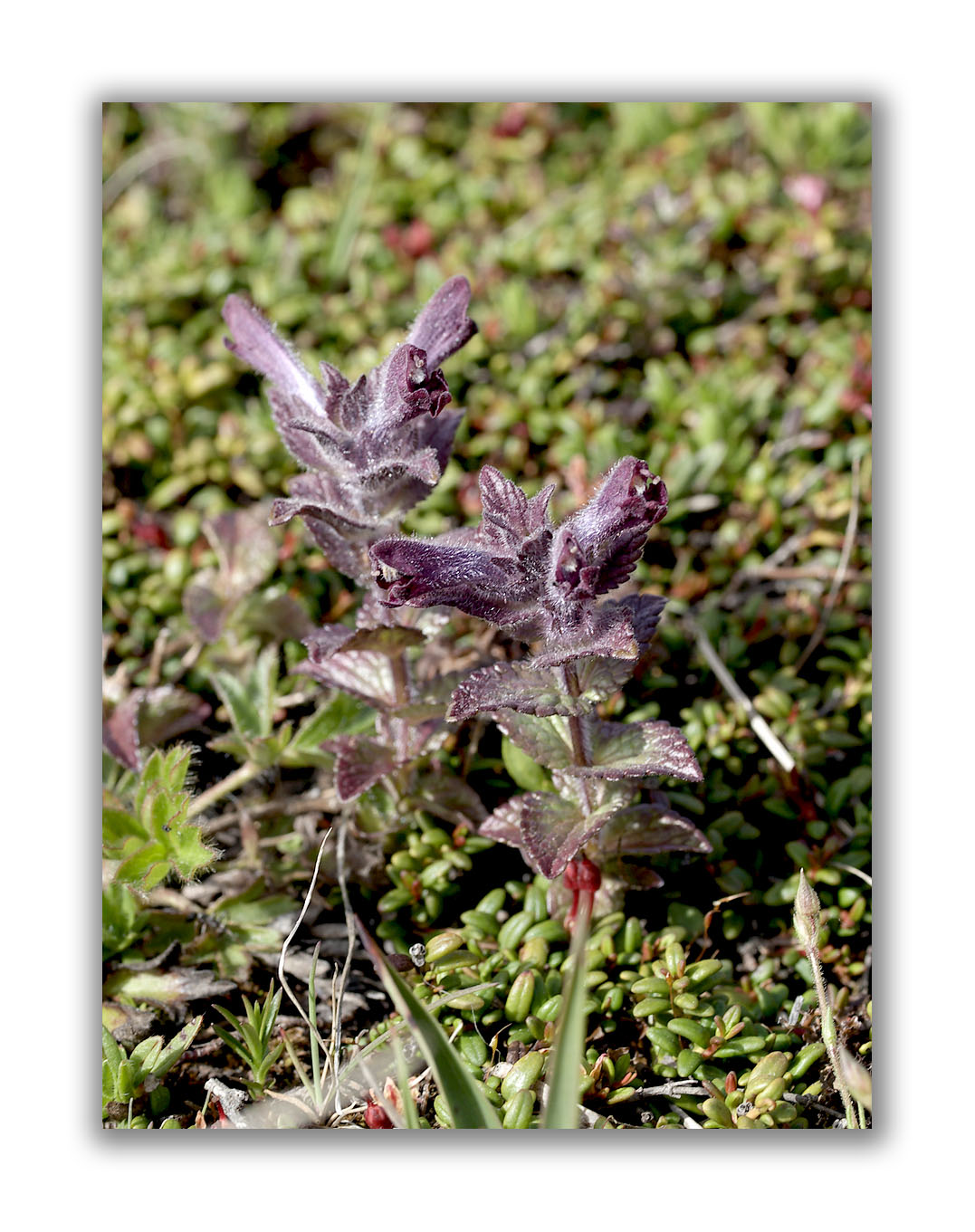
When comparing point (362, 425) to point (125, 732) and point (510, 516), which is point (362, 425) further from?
point (125, 732)

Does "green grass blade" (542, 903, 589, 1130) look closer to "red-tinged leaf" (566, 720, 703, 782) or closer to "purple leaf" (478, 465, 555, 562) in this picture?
"red-tinged leaf" (566, 720, 703, 782)

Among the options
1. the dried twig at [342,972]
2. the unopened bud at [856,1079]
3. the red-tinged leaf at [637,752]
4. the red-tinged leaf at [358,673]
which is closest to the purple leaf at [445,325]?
the red-tinged leaf at [358,673]

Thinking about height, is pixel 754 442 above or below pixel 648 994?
above

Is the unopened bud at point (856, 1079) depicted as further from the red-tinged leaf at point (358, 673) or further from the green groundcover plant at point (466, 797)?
the red-tinged leaf at point (358, 673)

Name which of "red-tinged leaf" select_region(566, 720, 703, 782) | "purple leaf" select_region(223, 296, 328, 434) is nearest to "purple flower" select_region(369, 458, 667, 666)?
"red-tinged leaf" select_region(566, 720, 703, 782)

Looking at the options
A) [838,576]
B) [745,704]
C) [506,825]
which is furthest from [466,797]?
[838,576]
